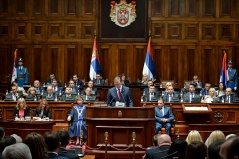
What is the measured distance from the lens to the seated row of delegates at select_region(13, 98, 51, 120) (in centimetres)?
1377

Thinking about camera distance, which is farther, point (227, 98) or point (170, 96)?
point (227, 98)

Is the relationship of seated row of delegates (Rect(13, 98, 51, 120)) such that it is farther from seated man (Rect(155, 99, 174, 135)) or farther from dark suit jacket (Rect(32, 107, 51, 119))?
seated man (Rect(155, 99, 174, 135))

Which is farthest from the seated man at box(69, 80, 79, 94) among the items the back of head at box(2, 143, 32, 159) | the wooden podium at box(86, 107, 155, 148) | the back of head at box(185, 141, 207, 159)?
the back of head at box(2, 143, 32, 159)

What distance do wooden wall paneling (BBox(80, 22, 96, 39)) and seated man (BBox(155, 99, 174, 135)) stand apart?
740 cm

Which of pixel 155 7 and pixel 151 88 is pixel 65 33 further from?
pixel 151 88

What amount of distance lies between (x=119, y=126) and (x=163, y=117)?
76.2 inches

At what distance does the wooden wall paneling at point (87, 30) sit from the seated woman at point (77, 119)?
663 cm

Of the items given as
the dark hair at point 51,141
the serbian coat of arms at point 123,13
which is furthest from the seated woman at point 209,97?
the dark hair at point 51,141

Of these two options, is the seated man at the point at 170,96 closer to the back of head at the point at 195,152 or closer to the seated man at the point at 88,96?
the seated man at the point at 88,96

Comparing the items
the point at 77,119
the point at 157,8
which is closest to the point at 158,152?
the point at 77,119

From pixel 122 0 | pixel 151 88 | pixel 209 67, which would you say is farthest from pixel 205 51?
pixel 151 88

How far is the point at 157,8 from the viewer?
2027cm

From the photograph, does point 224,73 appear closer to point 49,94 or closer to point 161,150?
point 49,94

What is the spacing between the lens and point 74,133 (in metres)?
13.7
